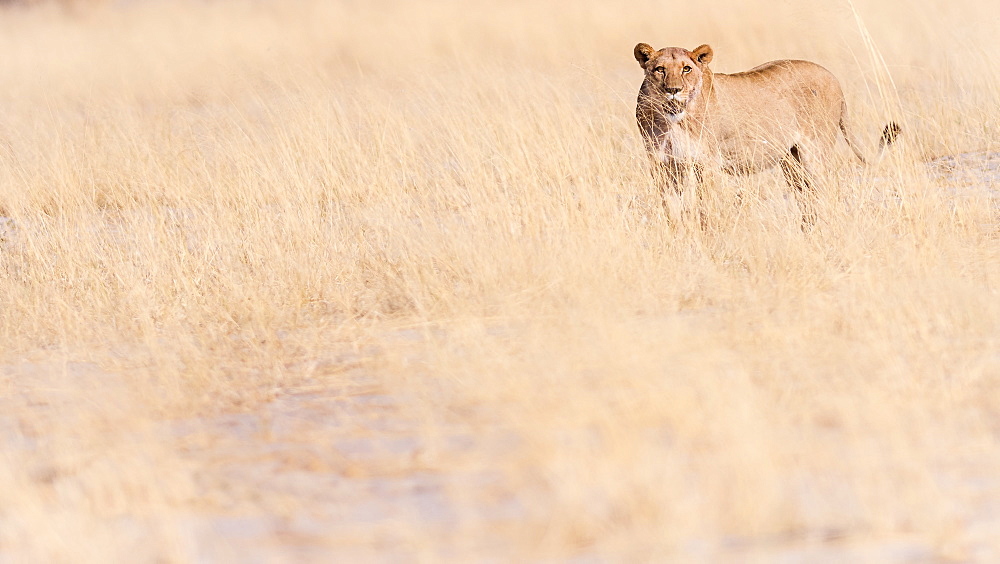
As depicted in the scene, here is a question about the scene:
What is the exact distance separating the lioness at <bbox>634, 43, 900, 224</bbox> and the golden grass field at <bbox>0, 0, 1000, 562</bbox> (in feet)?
0.66

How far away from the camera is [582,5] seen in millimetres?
16141

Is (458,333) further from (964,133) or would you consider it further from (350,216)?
(964,133)

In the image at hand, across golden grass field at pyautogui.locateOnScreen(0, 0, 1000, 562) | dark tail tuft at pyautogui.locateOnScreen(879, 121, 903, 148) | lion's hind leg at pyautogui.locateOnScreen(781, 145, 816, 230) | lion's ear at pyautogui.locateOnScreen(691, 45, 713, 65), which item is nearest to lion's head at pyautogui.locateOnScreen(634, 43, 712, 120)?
lion's ear at pyautogui.locateOnScreen(691, 45, 713, 65)

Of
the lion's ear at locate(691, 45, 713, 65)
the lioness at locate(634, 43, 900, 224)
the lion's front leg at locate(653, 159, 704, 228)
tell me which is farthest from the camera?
the lion's ear at locate(691, 45, 713, 65)

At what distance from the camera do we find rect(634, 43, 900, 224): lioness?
589 cm

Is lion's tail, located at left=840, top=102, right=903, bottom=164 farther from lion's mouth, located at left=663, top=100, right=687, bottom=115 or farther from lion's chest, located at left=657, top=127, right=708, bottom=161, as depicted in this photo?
lion's mouth, located at left=663, top=100, right=687, bottom=115

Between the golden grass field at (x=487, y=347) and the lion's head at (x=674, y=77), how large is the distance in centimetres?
51

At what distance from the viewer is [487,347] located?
3891mm

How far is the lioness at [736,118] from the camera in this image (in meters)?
5.89

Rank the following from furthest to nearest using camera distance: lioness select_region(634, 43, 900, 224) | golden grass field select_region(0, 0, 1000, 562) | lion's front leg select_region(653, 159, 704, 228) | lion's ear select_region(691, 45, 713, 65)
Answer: lion's ear select_region(691, 45, 713, 65) → lioness select_region(634, 43, 900, 224) → lion's front leg select_region(653, 159, 704, 228) → golden grass field select_region(0, 0, 1000, 562)

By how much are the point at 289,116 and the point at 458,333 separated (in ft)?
17.7

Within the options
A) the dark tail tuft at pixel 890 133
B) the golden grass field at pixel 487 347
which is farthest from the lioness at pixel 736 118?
the golden grass field at pixel 487 347

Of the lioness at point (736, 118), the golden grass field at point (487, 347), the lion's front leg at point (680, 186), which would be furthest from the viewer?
the lioness at point (736, 118)

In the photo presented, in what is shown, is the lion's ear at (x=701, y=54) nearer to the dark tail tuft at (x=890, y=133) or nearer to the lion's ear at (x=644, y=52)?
the lion's ear at (x=644, y=52)
